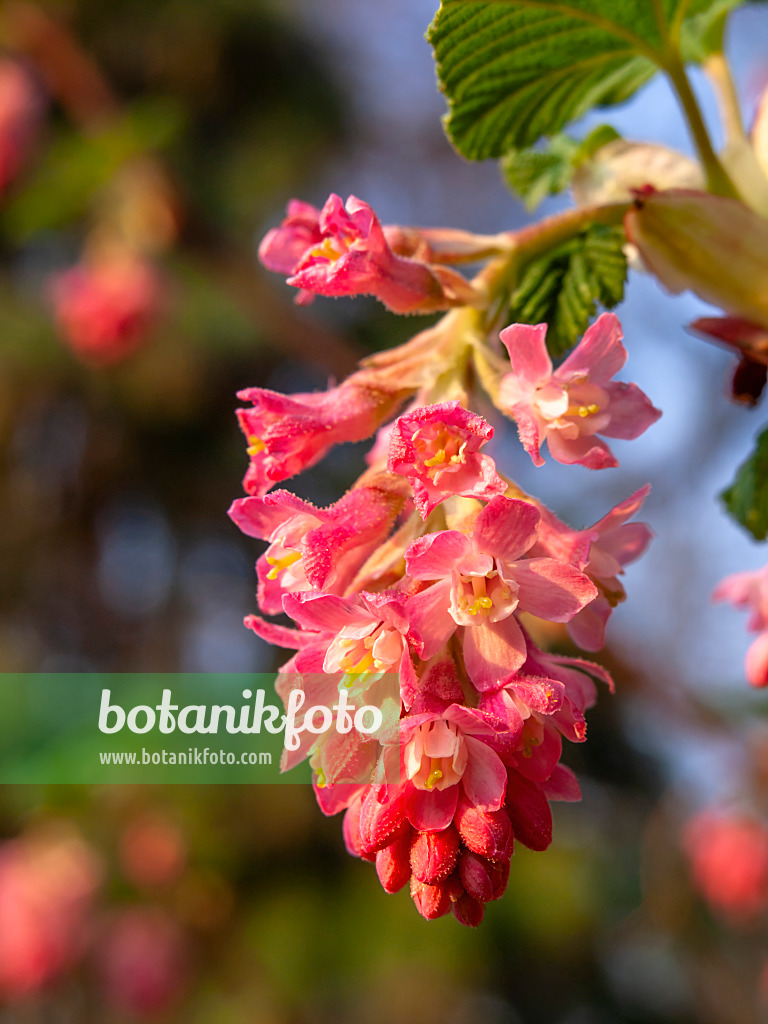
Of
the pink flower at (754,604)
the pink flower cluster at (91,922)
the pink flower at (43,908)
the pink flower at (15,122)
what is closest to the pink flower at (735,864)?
the pink flower cluster at (91,922)

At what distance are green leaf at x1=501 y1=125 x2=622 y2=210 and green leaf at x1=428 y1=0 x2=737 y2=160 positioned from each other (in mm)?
64

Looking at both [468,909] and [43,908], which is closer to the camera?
[468,909]

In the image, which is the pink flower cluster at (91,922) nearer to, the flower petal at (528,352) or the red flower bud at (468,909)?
the red flower bud at (468,909)

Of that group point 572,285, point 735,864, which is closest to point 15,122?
point 572,285

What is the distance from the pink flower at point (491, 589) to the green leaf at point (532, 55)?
0.35m

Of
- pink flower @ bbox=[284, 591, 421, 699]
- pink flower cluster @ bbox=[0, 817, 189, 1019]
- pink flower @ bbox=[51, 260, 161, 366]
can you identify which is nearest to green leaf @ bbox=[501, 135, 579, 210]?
pink flower @ bbox=[284, 591, 421, 699]

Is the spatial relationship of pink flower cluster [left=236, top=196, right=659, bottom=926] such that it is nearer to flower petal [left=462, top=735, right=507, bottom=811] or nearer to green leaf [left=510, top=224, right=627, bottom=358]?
flower petal [left=462, top=735, right=507, bottom=811]

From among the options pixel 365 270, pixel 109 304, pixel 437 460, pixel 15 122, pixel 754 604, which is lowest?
pixel 754 604

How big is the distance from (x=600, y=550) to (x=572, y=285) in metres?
0.22

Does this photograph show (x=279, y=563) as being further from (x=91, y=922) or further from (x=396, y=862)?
(x=91, y=922)

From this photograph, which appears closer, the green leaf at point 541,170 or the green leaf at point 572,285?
the green leaf at point 572,285

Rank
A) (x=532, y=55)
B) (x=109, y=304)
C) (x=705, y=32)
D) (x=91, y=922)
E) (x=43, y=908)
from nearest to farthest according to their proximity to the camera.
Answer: (x=532, y=55)
(x=705, y=32)
(x=43, y=908)
(x=91, y=922)
(x=109, y=304)

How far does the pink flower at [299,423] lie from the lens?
1.62ft

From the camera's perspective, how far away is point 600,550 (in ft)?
1.63
